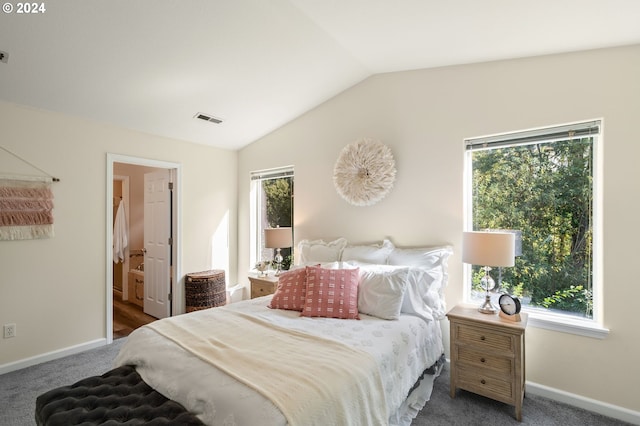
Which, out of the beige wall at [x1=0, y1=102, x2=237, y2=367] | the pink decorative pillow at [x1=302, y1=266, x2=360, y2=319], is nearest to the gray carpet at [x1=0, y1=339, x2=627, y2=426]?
the beige wall at [x1=0, y1=102, x2=237, y2=367]

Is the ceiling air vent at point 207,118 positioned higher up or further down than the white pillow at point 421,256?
higher up

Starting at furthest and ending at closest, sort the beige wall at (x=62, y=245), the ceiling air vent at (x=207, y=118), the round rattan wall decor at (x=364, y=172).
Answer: the ceiling air vent at (x=207, y=118)
the round rattan wall decor at (x=364, y=172)
the beige wall at (x=62, y=245)

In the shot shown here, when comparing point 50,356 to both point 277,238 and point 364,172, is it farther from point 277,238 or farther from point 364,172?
point 364,172

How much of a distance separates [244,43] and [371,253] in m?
2.20

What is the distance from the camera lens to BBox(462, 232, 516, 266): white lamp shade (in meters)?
2.15

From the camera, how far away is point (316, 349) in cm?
168

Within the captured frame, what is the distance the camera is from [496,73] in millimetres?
2555

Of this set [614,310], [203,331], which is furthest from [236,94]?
[614,310]

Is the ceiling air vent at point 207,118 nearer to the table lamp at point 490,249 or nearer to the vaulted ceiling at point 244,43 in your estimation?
the vaulted ceiling at point 244,43

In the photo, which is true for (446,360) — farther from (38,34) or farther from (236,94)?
(38,34)

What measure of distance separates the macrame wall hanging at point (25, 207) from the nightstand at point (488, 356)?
377 centimetres

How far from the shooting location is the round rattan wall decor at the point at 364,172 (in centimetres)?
307

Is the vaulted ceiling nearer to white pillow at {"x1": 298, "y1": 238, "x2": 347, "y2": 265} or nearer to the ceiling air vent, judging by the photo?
the ceiling air vent

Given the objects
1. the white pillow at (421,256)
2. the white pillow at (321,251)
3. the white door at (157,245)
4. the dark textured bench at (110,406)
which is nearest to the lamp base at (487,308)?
the white pillow at (421,256)
